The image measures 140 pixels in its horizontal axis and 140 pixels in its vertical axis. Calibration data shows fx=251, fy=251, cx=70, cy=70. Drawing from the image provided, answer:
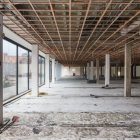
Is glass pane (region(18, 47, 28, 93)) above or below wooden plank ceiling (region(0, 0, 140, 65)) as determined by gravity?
below

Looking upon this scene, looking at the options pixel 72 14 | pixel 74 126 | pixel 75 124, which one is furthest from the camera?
pixel 72 14

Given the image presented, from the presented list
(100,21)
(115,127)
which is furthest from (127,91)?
(115,127)

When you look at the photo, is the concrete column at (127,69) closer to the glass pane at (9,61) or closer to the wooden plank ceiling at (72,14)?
the wooden plank ceiling at (72,14)

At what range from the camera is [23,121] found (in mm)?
9156

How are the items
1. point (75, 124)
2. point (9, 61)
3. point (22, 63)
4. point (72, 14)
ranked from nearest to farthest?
1. point (75, 124)
2. point (72, 14)
3. point (9, 61)
4. point (22, 63)

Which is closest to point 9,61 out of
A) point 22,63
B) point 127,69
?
point 22,63

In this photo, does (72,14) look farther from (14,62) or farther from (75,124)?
(14,62)

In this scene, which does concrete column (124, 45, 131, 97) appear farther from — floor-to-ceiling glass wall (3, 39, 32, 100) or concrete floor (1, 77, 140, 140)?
floor-to-ceiling glass wall (3, 39, 32, 100)

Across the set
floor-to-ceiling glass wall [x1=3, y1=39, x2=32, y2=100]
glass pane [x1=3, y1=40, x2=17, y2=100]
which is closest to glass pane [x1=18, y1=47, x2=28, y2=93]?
Answer: floor-to-ceiling glass wall [x1=3, y1=39, x2=32, y2=100]

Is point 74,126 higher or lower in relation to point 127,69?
lower

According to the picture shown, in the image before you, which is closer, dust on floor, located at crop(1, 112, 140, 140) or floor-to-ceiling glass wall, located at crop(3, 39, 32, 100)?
dust on floor, located at crop(1, 112, 140, 140)

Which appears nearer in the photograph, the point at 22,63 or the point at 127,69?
the point at 127,69

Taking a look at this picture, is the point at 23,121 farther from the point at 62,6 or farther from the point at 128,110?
the point at 128,110

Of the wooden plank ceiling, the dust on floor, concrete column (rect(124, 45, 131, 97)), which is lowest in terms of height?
the dust on floor
